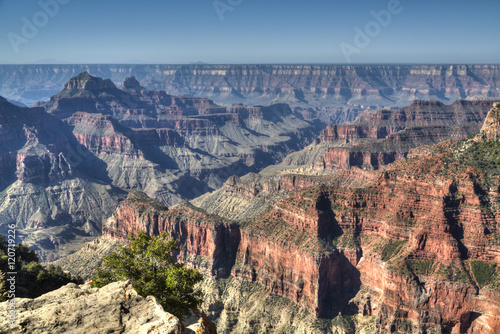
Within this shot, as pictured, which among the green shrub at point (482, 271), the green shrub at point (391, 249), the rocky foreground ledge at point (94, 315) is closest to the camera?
the rocky foreground ledge at point (94, 315)

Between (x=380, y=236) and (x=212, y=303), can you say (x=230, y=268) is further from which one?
(x=380, y=236)

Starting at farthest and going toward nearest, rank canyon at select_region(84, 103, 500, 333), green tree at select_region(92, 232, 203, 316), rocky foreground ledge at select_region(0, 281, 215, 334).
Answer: canyon at select_region(84, 103, 500, 333)
green tree at select_region(92, 232, 203, 316)
rocky foreground ledge at select_region(0, 281, 215, 334)

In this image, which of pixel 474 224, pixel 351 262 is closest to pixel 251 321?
pixel 351 262

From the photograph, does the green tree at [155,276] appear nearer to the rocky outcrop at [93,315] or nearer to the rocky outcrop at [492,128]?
the rocky outcrop at [93,315]

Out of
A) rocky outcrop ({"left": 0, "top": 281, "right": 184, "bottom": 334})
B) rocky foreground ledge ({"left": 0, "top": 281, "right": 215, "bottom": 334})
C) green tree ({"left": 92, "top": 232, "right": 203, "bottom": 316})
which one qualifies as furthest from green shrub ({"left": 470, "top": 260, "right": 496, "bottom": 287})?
→ rocky outcrop ({"left": 0, "top": 281, "right": 184, "bottom": 334})

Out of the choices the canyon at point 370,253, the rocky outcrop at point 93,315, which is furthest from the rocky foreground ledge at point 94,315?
the canyon at point 370,253

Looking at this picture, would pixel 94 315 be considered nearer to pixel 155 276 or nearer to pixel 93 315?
pixel 93 315

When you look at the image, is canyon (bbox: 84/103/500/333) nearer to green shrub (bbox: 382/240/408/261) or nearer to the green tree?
green shrub (bbox: 382/240/408/261)

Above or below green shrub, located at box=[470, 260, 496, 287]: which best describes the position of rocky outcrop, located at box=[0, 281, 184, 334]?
above
